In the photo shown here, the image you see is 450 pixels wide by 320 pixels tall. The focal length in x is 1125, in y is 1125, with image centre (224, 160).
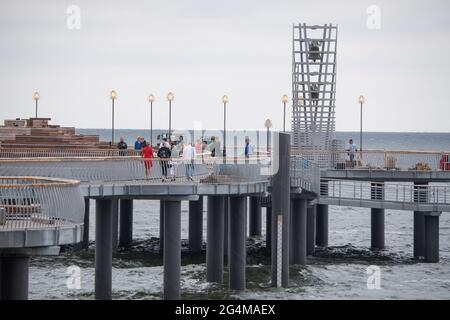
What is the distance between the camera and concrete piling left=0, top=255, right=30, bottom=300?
28.7m

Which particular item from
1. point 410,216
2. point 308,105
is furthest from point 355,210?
point 308,105

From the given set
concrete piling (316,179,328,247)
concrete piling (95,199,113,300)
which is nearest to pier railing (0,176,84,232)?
concrete piling (95,199,113,300)

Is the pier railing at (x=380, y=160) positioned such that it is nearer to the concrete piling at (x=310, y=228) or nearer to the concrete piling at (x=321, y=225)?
the concrete piling at (x=321, y=225)

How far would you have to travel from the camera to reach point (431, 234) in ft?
195

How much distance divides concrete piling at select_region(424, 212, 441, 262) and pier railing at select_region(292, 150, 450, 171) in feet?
25.5

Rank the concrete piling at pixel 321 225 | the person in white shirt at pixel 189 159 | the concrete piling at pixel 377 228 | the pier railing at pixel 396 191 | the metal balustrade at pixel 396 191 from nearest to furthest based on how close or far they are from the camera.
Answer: the person in white shirt at pixel 189 159 < the metal balustrade at pixel 396 191 < the pier railing at pixel 396 191 < the concrete piling at pixel 377 228 < the concrete piling at pixel 321 225

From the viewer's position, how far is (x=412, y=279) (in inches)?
2197

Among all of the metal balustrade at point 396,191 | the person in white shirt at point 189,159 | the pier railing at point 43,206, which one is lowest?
the metal balustrade at point 396,191

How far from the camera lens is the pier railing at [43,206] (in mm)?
28812

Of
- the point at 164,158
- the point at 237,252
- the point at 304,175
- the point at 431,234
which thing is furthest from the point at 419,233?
the point at 164,158

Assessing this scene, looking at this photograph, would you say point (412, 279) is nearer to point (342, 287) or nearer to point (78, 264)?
point (342, 287)

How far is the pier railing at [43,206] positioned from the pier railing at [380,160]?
3680 centimetres

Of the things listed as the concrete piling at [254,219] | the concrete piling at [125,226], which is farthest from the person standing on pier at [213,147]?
the concrete piling at [254,219]

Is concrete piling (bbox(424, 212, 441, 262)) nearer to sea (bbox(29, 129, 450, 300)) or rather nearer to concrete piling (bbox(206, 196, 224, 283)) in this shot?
sea (bbox(29, 129, 450, 300))
